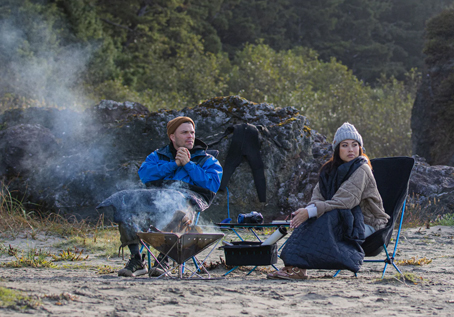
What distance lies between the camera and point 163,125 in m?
8.41

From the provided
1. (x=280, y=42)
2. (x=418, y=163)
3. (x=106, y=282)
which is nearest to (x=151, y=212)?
(x=106, y=282)

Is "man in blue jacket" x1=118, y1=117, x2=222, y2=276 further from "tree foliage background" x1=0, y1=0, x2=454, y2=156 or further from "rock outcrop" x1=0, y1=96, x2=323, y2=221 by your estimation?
"tree foliage background" x1=0, y1=0, x2=454, y2=156

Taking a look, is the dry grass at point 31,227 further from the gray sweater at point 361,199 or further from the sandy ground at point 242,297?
the gray sweater at point 361,199

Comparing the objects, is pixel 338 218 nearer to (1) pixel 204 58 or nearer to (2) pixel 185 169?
(2) pixel 185 169

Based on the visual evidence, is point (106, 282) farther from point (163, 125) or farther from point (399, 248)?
point (163, 125)

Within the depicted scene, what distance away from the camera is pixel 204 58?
22953 mm

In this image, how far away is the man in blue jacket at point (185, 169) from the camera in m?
4.34

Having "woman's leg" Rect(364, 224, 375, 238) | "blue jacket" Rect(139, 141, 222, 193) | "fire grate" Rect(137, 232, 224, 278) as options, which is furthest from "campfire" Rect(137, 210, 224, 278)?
"woman's leg" Rect(364, 224, 375, 238)

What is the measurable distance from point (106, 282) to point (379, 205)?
→ 2176 mm

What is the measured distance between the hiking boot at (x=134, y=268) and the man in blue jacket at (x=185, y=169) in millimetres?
172

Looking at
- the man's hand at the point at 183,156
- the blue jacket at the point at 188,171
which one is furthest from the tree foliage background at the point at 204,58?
the man's hand at the point at 183,156

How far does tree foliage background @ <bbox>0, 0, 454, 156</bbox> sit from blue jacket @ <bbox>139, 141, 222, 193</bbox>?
1060cm

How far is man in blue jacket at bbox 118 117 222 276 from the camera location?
4344 mm

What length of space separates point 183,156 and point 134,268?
1015 millimetres
